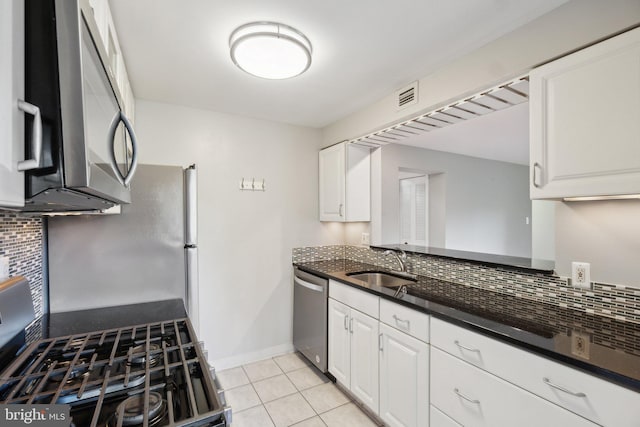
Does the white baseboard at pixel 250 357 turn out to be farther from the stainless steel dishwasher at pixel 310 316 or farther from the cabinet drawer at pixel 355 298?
the cabinet drawer at pixel 355 298

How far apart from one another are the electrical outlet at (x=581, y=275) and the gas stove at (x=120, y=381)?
5.44ft

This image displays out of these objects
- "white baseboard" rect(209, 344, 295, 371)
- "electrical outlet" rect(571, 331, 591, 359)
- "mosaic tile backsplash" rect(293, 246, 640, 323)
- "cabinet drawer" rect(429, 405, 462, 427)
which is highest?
"mosaic tile backsplash" rect(293, 246, 640, 323)

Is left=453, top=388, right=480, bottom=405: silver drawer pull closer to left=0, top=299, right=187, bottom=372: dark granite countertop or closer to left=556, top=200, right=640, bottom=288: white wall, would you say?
left=556, top=200, right=640, bottom=288: white wall

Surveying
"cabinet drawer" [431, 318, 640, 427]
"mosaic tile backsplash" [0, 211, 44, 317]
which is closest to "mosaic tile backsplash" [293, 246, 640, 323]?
"cabinet drawer" [431, 318, 640, 427]

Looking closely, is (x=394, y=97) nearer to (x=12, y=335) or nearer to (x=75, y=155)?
(x=75, y=155)

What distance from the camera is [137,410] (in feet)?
2.72

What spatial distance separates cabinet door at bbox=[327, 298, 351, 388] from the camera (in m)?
2.19

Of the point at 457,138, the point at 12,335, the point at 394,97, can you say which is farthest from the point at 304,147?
the point at 12,335

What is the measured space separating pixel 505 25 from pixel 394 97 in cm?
84

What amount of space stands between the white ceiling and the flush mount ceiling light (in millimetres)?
43

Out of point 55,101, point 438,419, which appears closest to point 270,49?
point 55,101

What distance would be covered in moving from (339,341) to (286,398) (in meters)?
0.59

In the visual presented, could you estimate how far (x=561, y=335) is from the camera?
1204 mm

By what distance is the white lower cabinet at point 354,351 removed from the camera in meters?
1.95
